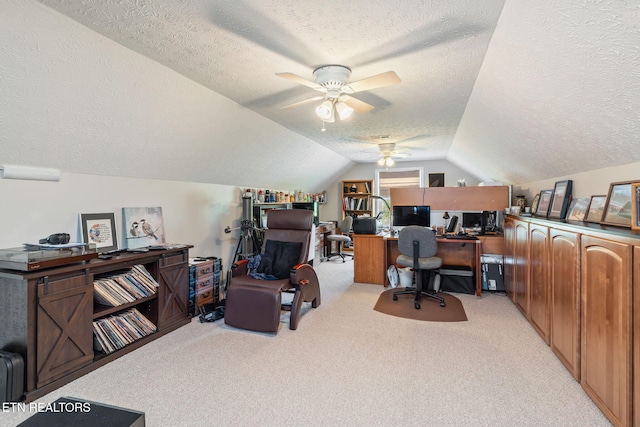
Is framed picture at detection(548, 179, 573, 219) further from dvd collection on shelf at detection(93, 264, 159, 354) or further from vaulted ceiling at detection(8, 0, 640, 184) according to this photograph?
dvd collection on shelf at detection(93, 264, 159, 354)

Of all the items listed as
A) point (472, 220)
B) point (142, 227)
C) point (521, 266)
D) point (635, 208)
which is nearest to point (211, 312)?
point (142, 227)

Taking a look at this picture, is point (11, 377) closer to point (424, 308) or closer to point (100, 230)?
point (100, 230)

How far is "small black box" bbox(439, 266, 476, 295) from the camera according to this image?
171 inches

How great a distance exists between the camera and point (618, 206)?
2.12 meters

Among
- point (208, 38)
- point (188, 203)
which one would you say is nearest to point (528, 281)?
point (208, 38)

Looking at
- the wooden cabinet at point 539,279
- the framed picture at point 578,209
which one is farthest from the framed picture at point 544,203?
the wooden cabinet at point 539,279

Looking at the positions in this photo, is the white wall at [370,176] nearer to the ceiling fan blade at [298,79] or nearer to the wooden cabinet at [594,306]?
the wooden cabinet at [594,306]

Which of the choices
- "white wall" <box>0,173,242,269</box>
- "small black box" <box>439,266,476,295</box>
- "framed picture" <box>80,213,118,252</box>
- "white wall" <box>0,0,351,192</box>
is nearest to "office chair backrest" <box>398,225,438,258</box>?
"small black box" <box>439,266,476,295</box>

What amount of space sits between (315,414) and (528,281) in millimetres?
2514

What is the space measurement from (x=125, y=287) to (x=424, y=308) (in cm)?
316

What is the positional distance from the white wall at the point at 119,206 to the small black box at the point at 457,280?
3113 millimetres

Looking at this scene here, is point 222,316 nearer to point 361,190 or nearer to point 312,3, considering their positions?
point 312,3

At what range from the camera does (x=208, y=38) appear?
2.12 metres

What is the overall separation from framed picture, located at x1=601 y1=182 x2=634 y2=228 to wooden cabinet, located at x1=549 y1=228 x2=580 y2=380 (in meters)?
0.27
